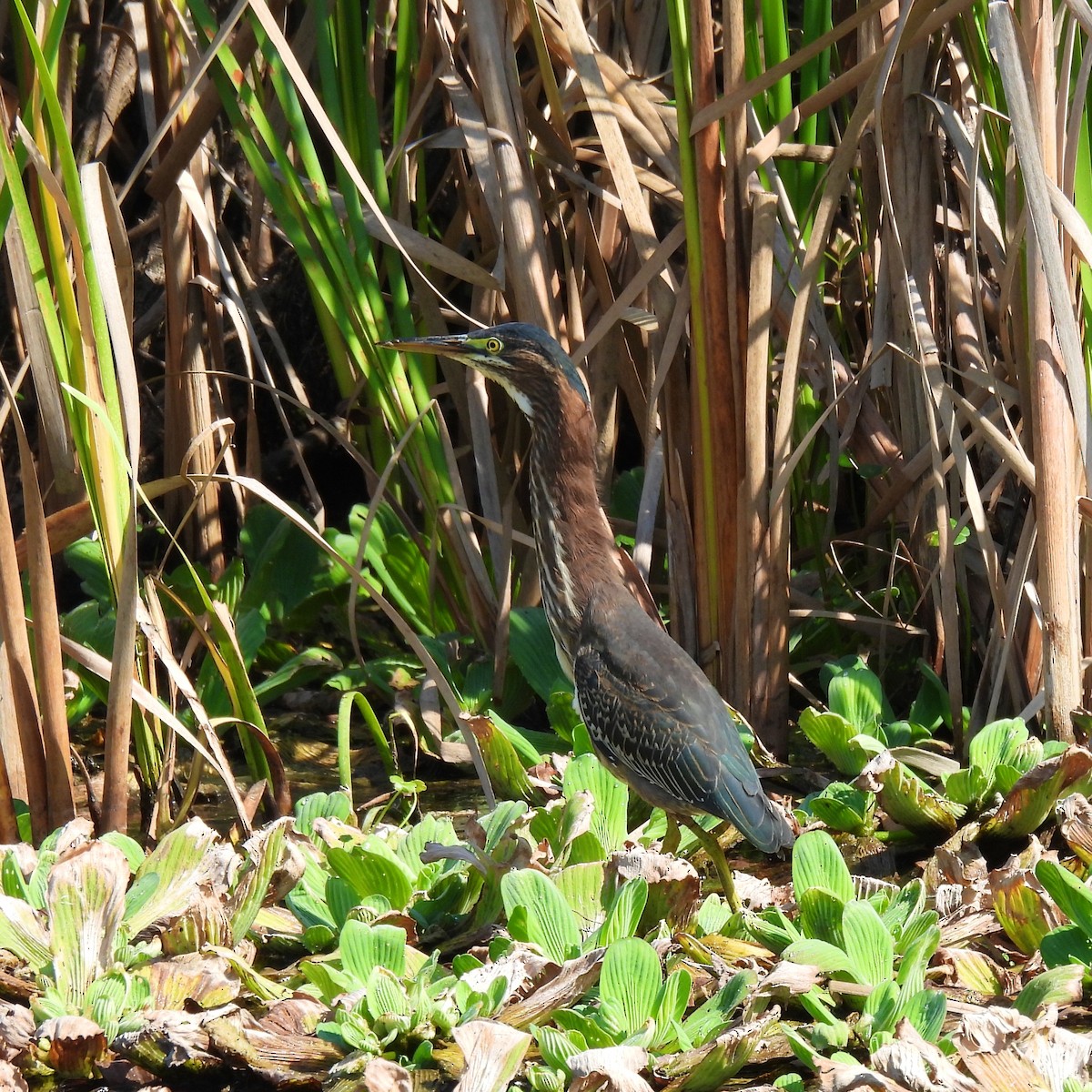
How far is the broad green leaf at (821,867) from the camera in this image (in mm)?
2955

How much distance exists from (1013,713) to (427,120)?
9.55 ft

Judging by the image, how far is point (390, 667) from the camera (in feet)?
14.3

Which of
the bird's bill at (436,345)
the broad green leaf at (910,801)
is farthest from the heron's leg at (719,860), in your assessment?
the bird's bill at (436,345)

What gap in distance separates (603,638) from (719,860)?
67 cm

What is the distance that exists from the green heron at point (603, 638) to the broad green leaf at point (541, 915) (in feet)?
1.84

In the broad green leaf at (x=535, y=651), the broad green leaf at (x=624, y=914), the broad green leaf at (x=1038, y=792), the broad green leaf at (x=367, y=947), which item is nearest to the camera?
the broad green leaf at (x=367, y=947)

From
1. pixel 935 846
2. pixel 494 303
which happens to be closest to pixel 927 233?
pixel 494 303

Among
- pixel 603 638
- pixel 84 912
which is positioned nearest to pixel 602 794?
pixel 603 638

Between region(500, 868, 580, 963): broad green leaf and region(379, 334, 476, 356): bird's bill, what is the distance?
60.8 inches

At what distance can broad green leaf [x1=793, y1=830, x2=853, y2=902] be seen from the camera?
9.70 feet

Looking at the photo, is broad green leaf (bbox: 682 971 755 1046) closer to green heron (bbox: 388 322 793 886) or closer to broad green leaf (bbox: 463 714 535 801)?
green heron (bbox: 388 322 793 886)

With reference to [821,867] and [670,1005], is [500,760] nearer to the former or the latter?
[821,867]

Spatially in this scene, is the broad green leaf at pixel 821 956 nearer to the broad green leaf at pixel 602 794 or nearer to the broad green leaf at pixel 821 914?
the broad green leaf at pixel 821 914

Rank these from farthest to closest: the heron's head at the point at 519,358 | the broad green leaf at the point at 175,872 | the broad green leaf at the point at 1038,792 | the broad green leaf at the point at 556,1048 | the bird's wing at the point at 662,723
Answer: the heron's head at the point at 519,358, the bird's wing at the point at 662,723, the broad green leaf at the point at 1038,792, the broad green leaf at the point at 175,872, the broad green leaf at the point at 556,1048
